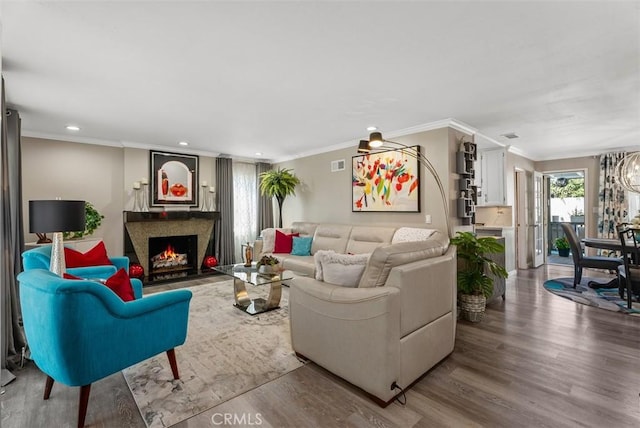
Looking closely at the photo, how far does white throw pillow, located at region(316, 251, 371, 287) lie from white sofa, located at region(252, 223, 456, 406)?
0.05 meters

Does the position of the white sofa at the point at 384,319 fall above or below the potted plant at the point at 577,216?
below

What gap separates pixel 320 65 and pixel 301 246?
3355mm

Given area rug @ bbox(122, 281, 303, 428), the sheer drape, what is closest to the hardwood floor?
area rug @ bbox(122, 281, 303, 428)

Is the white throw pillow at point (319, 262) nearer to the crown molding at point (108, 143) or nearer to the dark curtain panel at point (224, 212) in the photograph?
the dark curtain panel at point (224, 212)

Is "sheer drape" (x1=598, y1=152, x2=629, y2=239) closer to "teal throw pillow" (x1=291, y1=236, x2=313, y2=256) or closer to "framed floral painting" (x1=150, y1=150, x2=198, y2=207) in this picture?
"teal throw pillow" (x1=291, y1=236, x2=313, y2=256)

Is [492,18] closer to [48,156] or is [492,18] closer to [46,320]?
[46,320]

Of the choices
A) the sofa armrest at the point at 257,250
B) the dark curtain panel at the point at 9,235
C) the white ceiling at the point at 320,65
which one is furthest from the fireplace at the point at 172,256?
the dark curtain panel at the point at 9,235

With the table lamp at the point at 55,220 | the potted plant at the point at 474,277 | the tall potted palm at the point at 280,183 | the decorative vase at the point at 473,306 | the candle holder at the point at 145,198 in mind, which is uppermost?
the tall potted palm at the point at 280,183

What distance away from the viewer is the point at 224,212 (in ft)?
20.5

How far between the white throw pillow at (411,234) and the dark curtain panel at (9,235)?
4061 millimetres

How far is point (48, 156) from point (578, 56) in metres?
6.69

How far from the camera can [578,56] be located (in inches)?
92.1

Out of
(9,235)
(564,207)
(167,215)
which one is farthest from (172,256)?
(564,207)

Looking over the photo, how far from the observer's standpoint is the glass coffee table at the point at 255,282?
355cm
